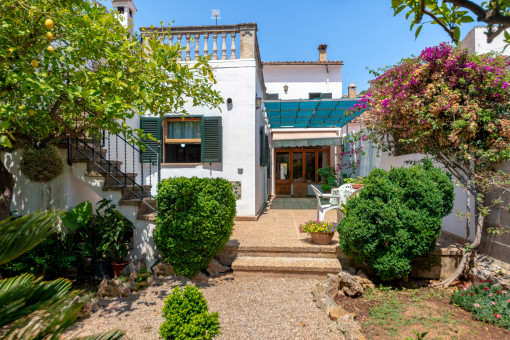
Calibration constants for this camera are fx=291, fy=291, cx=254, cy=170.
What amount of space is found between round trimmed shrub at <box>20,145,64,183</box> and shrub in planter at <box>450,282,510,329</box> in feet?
23.2

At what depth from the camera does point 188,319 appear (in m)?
2.77

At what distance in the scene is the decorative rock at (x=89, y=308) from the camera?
12.8 feet

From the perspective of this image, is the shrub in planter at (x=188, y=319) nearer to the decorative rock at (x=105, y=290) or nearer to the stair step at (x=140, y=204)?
the decorative rock at (x=105, y=290)

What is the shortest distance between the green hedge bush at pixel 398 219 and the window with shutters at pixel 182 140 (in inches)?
218

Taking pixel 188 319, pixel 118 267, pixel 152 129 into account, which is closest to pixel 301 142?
pixel 152 129

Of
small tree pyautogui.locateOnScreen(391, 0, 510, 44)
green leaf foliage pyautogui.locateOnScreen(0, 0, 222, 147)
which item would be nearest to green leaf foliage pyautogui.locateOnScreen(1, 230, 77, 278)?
green leaf foliage pyautogui.locateOnScreen(0, 0, 222, 147)

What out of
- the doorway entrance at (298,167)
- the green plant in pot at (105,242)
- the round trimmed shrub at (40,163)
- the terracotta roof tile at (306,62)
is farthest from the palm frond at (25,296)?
the terracotta roof tile at (306,62)

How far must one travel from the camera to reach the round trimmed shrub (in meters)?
5.25

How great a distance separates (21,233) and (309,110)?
10747mm

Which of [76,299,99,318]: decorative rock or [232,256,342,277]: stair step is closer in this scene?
[76,299,99,318]: decorative rock

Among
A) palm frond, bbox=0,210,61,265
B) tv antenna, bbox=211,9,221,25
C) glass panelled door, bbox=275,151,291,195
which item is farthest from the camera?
glass panelled door, bbox=275,151,291,195

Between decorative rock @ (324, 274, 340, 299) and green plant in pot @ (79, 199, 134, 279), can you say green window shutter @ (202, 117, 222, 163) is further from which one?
decorative rock @ (324, 274, 340, 299)

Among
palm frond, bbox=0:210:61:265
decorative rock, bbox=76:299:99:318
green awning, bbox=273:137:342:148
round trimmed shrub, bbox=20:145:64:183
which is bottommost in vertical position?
decorative rock, bbox=76:299:99:318

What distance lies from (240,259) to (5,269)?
149 inches
